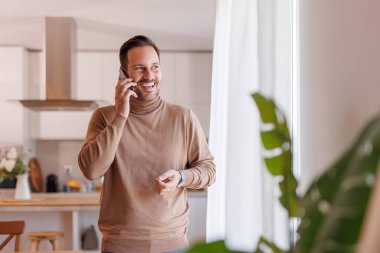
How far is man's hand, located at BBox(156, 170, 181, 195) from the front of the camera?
5.65 ft

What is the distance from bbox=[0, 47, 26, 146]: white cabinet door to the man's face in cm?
483

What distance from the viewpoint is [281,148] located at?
2.82 ft

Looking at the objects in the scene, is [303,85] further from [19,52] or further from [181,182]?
[19,52]

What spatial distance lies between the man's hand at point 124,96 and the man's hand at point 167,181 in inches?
9.6

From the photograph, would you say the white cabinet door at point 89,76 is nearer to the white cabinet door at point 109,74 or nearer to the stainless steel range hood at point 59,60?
the white cabinet door at point 109,74

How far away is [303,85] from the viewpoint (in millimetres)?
1617

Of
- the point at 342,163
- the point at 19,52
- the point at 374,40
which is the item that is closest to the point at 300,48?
the point at 374,40

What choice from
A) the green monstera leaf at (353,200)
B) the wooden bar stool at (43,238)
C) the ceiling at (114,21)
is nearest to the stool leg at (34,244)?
the wooden bar stool at (43,238)

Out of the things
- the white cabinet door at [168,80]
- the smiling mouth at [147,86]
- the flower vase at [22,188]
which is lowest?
the flower vase at [22,188]

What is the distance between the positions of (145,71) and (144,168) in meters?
0.31

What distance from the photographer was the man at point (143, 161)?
179 cm

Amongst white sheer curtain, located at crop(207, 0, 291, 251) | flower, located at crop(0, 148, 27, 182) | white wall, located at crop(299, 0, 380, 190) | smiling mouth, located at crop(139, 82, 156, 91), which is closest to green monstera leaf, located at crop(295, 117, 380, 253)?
white wall, located at crop(299, 0, 380, 190)

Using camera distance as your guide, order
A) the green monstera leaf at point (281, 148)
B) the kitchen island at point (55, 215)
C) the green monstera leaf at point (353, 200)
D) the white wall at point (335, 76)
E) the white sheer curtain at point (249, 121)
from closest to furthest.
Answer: the green monstera leaf at point (353, 200) → the green monstera leaf at point (281, 148) → the white wall at point (335, 76) → the white sheer curtain at point (249, 121) → the kitchen island at point (55, 215)

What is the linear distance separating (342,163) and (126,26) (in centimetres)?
512
